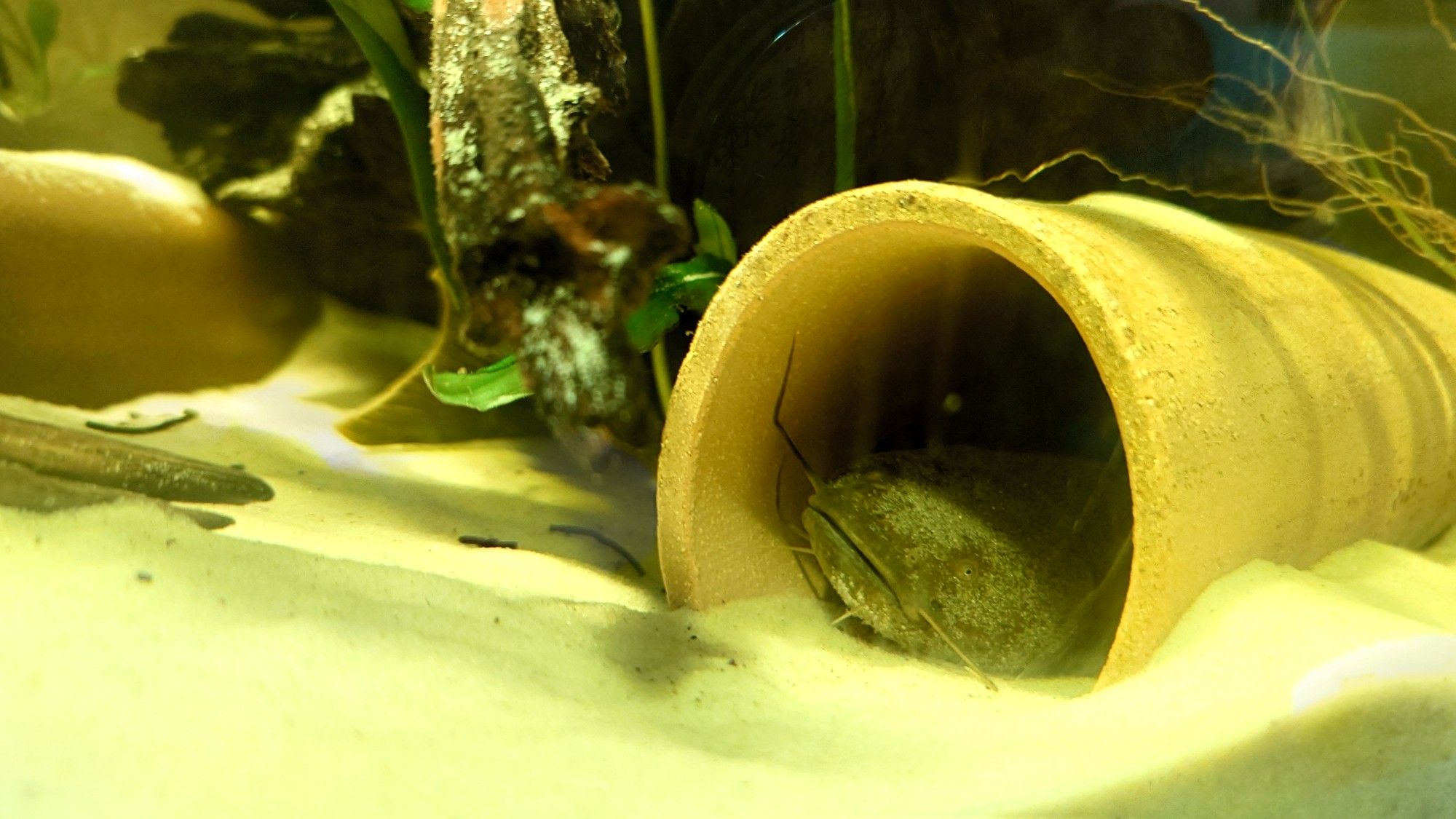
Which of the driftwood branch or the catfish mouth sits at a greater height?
the driftwood branch

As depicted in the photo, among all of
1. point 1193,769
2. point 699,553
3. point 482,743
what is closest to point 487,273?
point 482,743

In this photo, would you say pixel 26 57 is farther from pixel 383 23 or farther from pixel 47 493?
pixel 47 493

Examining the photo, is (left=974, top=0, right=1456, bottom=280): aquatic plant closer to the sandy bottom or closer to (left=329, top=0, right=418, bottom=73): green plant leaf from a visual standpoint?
the sandy bottom

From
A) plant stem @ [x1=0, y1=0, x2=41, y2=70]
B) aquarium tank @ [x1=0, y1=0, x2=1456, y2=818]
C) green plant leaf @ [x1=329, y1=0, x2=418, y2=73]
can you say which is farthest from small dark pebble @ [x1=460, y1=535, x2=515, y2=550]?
plant stem @ [x1=0, y1=0, x2=41, y2=70]

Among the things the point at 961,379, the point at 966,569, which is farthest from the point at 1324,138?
the point at 966,569

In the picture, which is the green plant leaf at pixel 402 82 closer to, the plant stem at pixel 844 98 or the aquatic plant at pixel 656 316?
the aquatic plant at pixel 656 316

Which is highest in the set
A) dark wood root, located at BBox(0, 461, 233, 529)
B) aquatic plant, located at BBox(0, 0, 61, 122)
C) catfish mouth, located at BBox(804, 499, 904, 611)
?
aquatic plant, located at BBox(0, 0, 61, 122)

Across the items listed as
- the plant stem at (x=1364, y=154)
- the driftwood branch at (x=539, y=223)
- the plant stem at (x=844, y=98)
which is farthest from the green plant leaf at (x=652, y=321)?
the plant stem at (x=1364, y=154)
